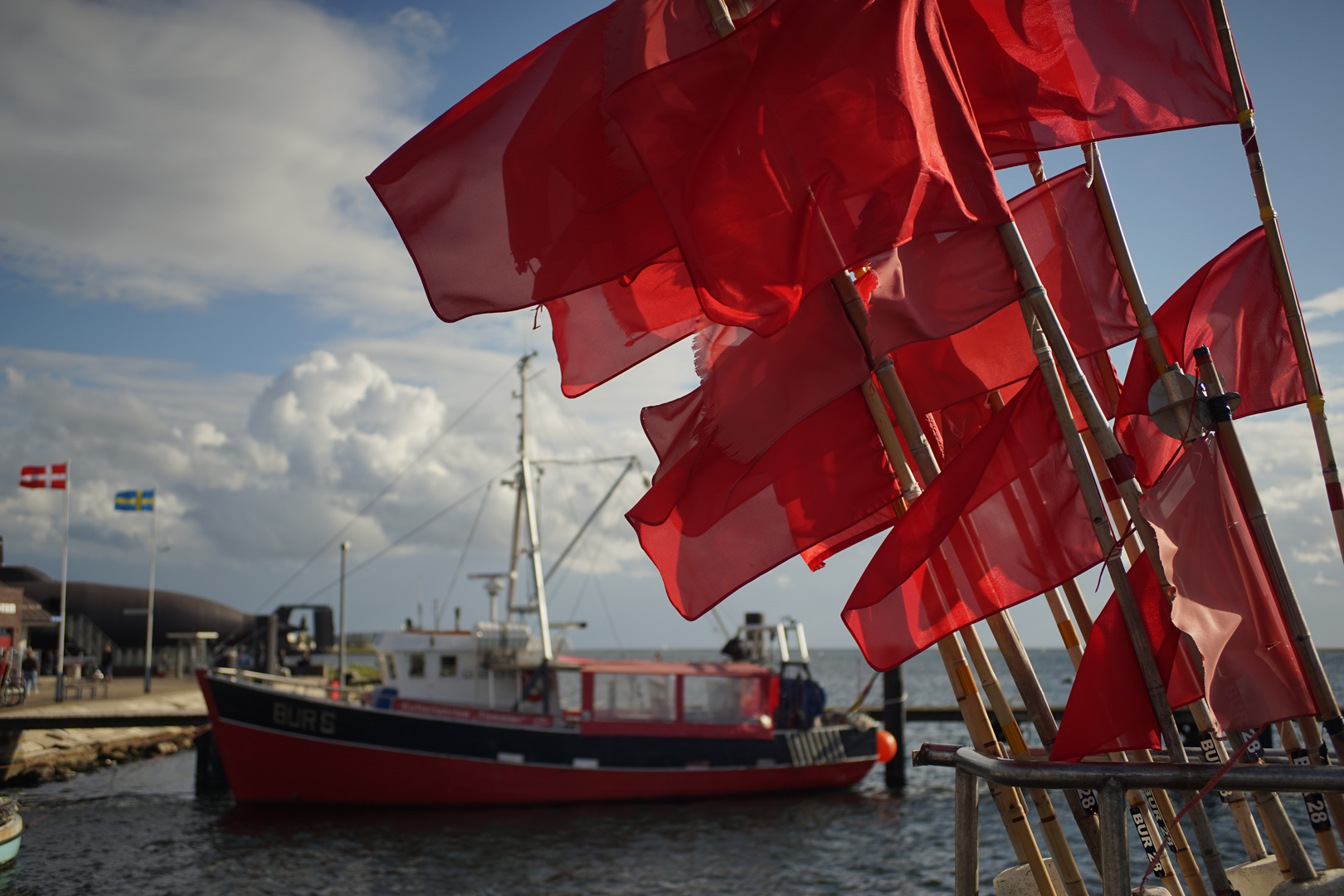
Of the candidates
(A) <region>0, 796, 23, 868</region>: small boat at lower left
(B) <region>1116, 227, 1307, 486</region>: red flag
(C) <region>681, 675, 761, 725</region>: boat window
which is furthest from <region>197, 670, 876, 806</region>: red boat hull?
(B) <region>1116, 227, 1307, 486</region>: red flag

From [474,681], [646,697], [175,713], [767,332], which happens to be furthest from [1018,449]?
[175,713]

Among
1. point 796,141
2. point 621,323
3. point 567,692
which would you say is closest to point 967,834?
point 796,141

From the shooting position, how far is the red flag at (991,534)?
4215mm

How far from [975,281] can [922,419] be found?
150 cm

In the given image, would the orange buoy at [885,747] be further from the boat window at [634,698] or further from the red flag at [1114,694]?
the red flag at [1114,694]

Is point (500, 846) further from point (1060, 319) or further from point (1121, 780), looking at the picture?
point (1121, 780)

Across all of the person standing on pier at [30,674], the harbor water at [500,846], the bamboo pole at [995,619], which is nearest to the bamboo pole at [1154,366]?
the bamboo pole at [995,619]

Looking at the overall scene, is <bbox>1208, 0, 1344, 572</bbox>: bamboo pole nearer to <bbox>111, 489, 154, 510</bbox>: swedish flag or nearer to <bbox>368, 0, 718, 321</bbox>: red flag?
<bbox>368, 0, 718, 321</bbox>: red flag

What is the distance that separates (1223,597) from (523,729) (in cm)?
2086

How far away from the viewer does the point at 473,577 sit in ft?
87.0

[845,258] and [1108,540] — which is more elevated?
[845,258]

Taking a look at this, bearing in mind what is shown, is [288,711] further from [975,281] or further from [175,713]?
[975,281]

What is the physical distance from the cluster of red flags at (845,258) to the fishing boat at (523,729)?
19.2m

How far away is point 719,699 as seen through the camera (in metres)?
24.5
